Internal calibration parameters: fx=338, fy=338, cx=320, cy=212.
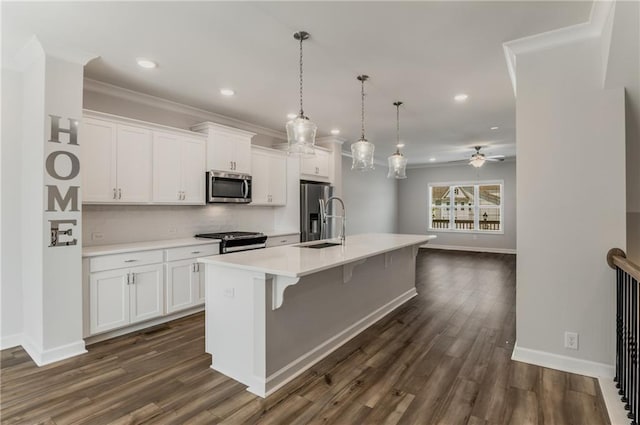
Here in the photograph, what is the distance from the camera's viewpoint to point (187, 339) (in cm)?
332

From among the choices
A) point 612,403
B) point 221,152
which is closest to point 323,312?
point 612,403

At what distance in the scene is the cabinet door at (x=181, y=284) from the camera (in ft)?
12.3

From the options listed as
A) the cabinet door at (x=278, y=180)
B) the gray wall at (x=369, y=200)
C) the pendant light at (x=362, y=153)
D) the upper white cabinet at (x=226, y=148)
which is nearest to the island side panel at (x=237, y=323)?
the pendant light at (x=362, y=153)

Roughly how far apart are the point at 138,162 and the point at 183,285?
148 cm

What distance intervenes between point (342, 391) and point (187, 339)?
1.74 meters

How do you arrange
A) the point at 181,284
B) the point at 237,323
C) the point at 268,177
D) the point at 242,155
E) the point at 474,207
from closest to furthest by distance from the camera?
the point at 237,323
the point at 181,284
the point at 242,155
the point at 268,177
the point at 474,207

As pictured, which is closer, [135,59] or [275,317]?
[275,317]

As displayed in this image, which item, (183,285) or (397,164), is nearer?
(183,285)

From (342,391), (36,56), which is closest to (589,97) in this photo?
(342,391)

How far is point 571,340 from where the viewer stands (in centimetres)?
264

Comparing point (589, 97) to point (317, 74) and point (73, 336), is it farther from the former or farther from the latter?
point (73, 336)

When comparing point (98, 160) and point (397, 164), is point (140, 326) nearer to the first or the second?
point (98, 160)

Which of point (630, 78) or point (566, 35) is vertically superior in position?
point (566, 35)

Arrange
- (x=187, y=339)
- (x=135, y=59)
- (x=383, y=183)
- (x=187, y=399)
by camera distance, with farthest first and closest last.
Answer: (x=383, y=183), (x=187, y=339), (x=135, y=59), (x=187, y=399)
